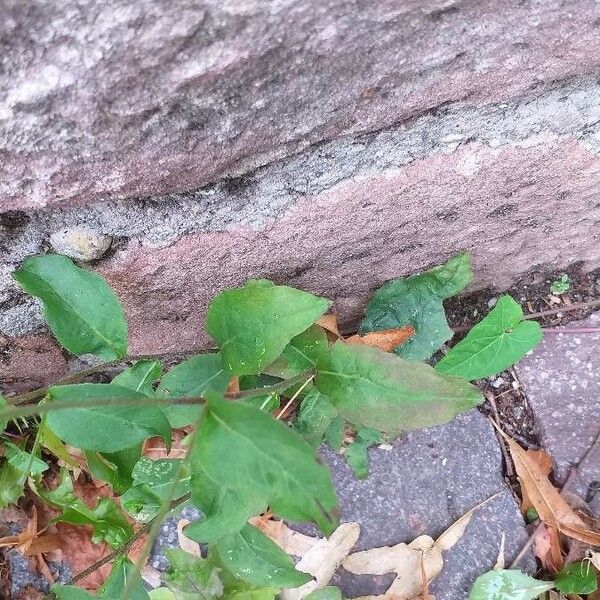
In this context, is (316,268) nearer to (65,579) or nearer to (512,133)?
(512,133)

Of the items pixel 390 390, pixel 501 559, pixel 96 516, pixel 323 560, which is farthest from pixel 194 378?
pixel 501 559

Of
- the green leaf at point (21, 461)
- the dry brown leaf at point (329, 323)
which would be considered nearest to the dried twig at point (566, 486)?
the dry brown leaf at point (329, 323)

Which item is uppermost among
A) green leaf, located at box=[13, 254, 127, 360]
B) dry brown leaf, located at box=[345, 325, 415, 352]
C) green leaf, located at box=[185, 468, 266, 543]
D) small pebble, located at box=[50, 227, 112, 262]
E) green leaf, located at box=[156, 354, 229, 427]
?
small pebble, located at box=[50, 227, 112, 262]

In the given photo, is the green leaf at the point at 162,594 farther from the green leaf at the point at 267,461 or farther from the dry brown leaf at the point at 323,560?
the green leaf at the point at 267,461

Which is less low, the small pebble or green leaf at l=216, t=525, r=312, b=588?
the small pebble

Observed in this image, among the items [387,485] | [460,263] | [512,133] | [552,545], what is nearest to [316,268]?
[460,263]

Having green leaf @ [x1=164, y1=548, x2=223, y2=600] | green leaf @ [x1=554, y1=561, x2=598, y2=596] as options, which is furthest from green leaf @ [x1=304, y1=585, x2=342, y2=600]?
green leaf @ [x1=554, y1=561, x2=598, y2=596]

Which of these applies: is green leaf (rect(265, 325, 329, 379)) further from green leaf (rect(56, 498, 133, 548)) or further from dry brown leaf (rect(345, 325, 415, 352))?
green leaf (rect(56, 498, 133, 548))
